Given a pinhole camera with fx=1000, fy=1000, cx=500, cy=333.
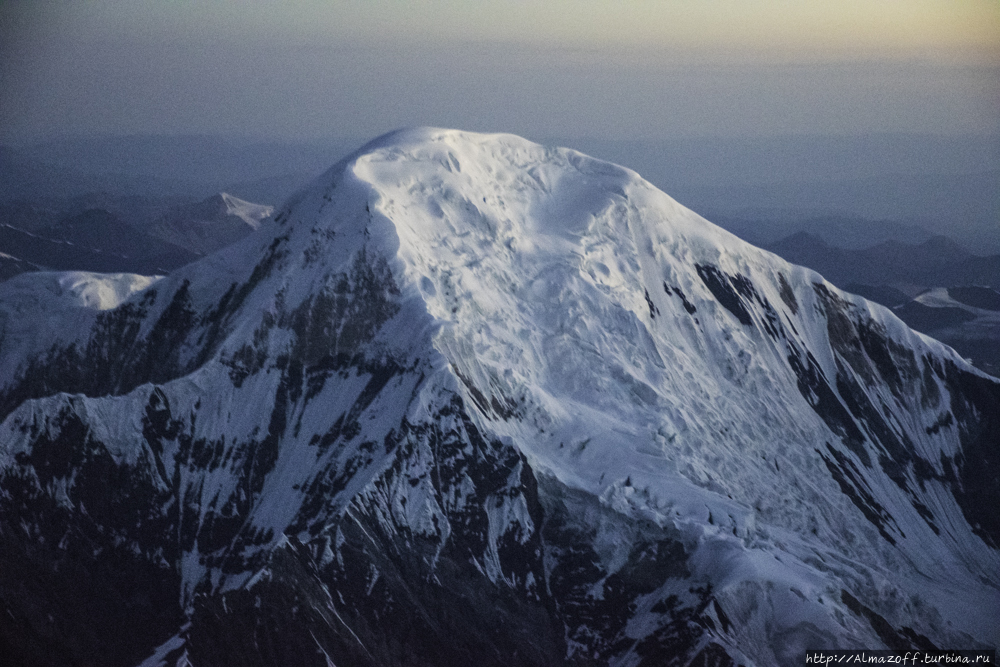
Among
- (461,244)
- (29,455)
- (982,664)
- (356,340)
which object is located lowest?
(982,664)

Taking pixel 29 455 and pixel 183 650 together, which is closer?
pixel 183 650

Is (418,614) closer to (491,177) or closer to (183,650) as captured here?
(183,650)

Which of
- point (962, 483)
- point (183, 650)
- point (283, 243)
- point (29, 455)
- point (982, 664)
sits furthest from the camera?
point (962, 483)

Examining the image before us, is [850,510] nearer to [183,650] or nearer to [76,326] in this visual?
[183,650]

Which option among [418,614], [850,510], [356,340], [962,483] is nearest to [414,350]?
[356,340]

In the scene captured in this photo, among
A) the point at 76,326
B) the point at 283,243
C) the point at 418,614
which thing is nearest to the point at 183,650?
the point at 418,614

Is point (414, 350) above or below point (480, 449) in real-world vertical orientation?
above

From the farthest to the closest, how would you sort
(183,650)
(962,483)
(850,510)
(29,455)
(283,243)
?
(962,483) → (283,243) → (850,510) → (29,455) → (183,650)
